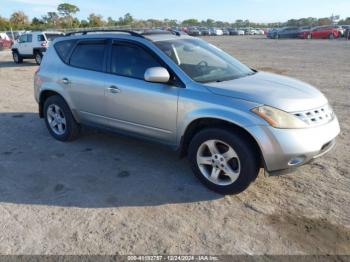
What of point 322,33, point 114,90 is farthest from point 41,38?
point 322,33

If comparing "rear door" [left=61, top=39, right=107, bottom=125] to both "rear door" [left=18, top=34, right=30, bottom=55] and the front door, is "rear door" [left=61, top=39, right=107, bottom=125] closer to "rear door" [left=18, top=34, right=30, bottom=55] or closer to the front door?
the front door

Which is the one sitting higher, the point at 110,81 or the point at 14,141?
the point at 110,81

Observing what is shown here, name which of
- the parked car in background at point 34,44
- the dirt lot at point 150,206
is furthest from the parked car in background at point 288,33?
the dirt lot at point 150,206

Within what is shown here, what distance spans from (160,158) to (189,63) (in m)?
1.41

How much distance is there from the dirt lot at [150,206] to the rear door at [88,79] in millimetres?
624

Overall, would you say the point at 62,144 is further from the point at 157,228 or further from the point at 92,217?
the point at 157,228

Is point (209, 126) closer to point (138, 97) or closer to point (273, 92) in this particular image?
point (273, 92)

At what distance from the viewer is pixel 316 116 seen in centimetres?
343

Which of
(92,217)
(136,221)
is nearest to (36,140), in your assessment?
(92,217)

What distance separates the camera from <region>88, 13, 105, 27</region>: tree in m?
65.9

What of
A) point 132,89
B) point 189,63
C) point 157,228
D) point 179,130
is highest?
point 189,63

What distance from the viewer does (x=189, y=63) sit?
410 centimetres

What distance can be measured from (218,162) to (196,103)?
0.69 meters

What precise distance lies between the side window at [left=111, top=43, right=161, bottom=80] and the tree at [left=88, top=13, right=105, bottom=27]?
65025 millimetres
